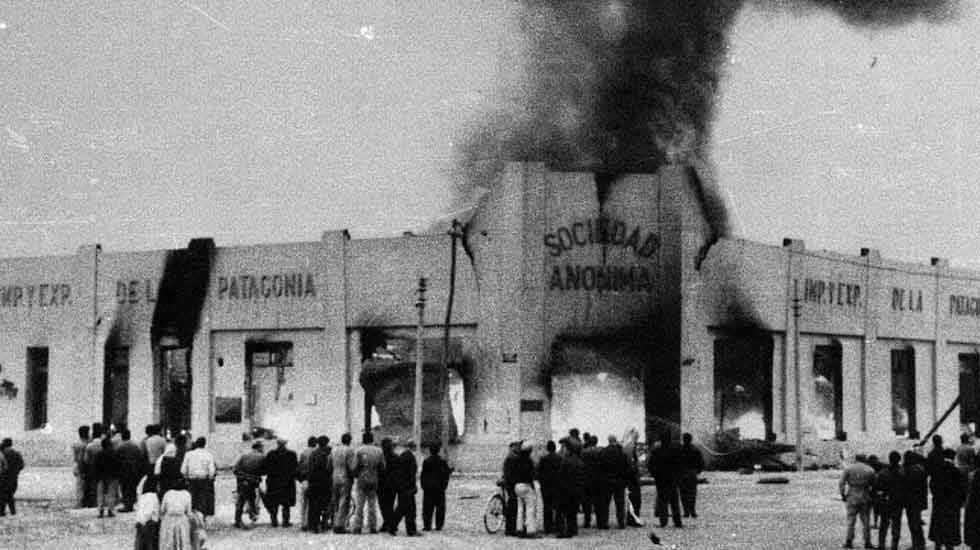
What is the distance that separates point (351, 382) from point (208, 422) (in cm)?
600

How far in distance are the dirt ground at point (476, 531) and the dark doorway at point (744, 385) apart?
13.2 meters

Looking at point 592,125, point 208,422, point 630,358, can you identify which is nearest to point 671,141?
point 592,125

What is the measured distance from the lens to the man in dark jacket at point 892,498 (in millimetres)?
21484

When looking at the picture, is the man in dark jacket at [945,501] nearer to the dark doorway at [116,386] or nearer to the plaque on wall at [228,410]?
the plaque on wall at [228,410]

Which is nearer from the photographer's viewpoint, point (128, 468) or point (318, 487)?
point (318, 487)

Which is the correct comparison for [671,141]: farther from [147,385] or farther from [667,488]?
[667,488]

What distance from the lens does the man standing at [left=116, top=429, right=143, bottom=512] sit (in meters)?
26.8

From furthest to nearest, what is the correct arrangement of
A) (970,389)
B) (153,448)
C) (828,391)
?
(970,389)
(828,391)
(153,448)

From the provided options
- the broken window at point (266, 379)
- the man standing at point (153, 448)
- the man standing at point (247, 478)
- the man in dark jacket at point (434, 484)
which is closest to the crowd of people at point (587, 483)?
the man in dark jacket at point (434, 484)

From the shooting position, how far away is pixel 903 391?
5484 cm

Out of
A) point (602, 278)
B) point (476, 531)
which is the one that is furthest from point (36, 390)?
point (476, 531)

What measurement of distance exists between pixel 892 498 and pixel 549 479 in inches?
216

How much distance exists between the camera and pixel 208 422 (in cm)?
4922

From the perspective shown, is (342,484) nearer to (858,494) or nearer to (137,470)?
(137,470)
